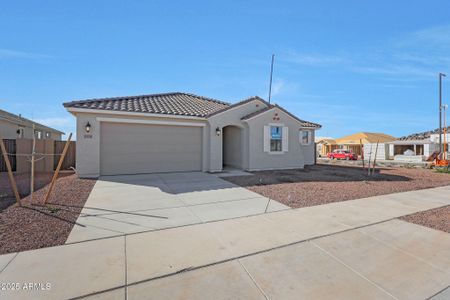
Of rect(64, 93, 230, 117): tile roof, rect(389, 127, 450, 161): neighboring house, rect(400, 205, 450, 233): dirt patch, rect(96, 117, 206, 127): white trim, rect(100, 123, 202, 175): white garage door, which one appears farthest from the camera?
rect(389, 127, 450, 161): neighboring house

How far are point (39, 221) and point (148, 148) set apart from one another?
6.93 metres

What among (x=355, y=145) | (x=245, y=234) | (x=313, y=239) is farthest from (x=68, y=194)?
(x=355, y=145)

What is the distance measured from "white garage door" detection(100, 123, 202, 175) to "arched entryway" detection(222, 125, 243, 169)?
2.57 meters

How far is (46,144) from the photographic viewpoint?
475 inches

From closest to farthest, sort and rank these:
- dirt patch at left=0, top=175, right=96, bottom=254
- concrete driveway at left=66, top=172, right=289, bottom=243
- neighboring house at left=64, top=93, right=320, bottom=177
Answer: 1. dirt patch at left=0, top=175, right=96, bottom=254
2. concrete driveway at left=66, top=172, right=289, bottom=243
3. neighboring house at left=64, top=93, right=320, bottom=177

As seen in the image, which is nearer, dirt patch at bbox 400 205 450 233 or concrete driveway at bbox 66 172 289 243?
concrete driveway at bbox 66 172 289 243

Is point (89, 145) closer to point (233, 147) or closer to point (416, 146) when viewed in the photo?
point (233, 147)

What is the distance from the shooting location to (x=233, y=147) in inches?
570

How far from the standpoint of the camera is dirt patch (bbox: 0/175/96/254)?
3678 millimetres

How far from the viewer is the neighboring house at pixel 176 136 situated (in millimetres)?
10086

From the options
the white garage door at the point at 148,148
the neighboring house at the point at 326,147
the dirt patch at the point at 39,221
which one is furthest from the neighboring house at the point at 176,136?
the neighboring house at the point at 326,147

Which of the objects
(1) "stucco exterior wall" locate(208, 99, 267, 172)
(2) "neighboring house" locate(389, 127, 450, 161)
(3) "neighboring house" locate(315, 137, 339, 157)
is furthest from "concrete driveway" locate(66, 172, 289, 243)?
(3) "neighboring house" locate(315, 137, 339, 157)

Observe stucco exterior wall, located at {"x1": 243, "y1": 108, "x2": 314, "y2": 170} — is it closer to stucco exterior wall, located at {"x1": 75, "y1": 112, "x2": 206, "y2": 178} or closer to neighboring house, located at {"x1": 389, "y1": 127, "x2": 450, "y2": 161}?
stucco exterior wall, located at {"x1": 75, "y1": 112, "x2": 206, "y2": 178}

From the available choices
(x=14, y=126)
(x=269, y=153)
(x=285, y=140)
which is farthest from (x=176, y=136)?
(x=14, y=126)
